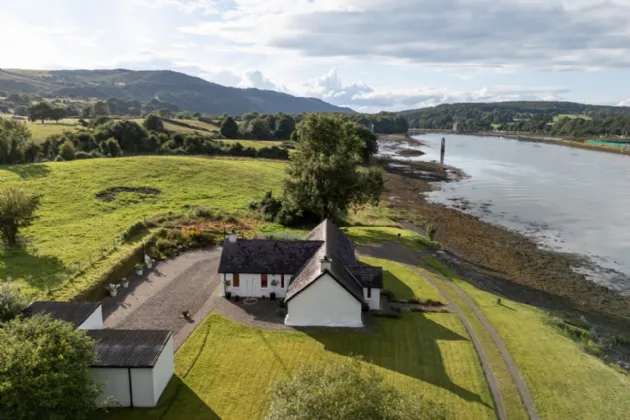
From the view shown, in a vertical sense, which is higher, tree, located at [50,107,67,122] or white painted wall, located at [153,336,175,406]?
tree, located at [50,107,67,122]

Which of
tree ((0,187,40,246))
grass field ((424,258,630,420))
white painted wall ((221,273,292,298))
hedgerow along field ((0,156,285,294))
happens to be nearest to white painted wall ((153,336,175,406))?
white painted wall ((221,273,292,298))

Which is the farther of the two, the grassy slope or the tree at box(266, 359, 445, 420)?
the grassy slope

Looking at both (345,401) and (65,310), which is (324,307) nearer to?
(65,310)

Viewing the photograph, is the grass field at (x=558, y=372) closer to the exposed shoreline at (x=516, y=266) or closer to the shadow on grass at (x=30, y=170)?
the exposed shoreline at (x=516, y=266)

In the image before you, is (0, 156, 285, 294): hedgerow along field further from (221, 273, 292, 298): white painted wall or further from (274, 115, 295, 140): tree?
(274, 115, 295, 140): tree

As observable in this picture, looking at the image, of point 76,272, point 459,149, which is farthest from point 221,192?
point 459,149

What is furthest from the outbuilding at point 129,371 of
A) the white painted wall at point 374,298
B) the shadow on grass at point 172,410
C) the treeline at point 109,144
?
the treeline at point 109,144
